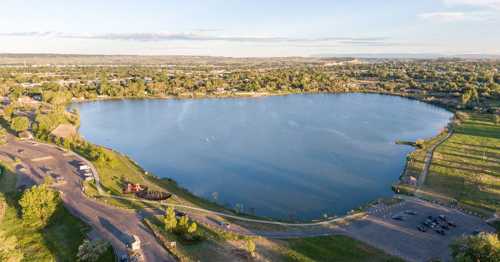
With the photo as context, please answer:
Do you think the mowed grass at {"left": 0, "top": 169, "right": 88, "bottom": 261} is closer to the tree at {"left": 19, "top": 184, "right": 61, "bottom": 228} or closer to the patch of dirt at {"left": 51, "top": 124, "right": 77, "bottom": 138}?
the tree at {"left": 19, "top": 184, "right": 61, "bottom": 228}

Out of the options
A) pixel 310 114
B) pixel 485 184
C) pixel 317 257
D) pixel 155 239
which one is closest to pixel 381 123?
pixel 310 114

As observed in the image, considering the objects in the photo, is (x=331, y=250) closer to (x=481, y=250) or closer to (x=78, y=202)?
(x=481, y=250)

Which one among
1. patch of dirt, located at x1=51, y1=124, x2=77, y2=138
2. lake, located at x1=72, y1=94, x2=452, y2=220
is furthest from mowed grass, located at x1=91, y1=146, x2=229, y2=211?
patch of dirt, located at x1=51, y1=124, x2=77, y2=138

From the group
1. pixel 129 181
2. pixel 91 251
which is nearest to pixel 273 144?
pixel 129 181

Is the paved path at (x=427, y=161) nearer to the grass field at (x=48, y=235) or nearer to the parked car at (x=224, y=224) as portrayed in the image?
the parked car at (x=224, y=224)

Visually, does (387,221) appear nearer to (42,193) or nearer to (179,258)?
(179,258)

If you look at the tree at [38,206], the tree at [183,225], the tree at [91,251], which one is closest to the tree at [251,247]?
the tree at [183,225]
